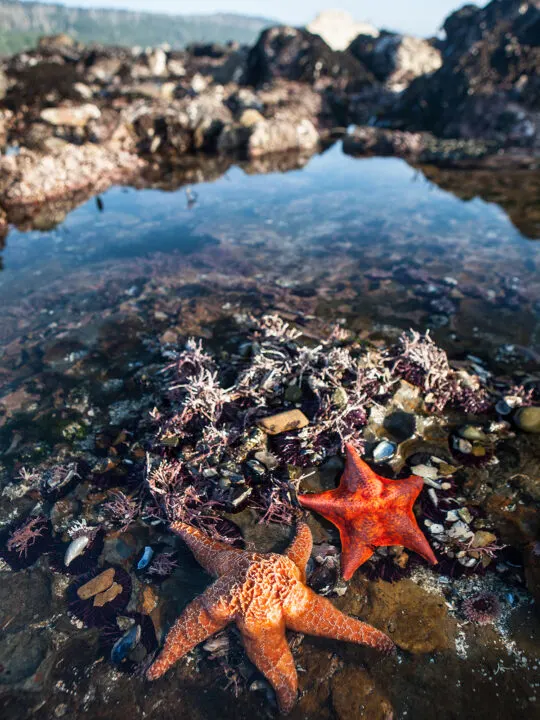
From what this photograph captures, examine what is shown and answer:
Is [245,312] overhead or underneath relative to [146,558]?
overhead

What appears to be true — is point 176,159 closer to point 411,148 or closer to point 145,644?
point 411,148

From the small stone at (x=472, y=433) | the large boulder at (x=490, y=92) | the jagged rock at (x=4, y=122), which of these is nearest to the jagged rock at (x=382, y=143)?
the large boulder at (x=490, y=92)

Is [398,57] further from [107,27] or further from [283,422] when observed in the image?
[107,27]

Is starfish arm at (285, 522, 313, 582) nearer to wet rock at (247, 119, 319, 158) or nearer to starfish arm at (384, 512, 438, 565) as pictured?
starfish arm at (384, 512, 438, 565)

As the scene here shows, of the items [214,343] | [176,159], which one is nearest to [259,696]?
[214,343]

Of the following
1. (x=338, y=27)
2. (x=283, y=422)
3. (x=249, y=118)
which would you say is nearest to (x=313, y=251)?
(x=283, y=422)

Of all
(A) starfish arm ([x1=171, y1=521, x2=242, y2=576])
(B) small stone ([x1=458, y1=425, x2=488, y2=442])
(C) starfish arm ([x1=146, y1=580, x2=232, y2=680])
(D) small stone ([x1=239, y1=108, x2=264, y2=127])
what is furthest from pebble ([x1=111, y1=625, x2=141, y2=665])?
(D) small stone ([x1=239, y1=108, x2=264, y2=127])
